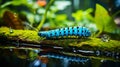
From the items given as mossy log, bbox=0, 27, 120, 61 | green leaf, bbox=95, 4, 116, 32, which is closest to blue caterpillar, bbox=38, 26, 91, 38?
mossy log, bbox=0, 27, 120, 61

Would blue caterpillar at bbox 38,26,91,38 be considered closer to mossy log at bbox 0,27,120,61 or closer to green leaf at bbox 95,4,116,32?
mossy log at bbox 0,27,120,61

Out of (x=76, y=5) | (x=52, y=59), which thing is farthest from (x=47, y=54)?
(x=76, y=5)

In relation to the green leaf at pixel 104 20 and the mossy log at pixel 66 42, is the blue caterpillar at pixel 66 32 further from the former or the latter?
the green leaf at pixel 104 20

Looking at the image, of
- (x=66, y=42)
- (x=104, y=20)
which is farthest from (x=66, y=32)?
(x=104, y=20)

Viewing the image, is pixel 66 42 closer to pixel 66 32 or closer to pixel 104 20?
pixel 66 32

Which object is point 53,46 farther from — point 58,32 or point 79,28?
point 79,28

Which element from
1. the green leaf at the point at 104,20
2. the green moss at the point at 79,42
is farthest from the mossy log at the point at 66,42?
the green leaf at the point at 104,20
